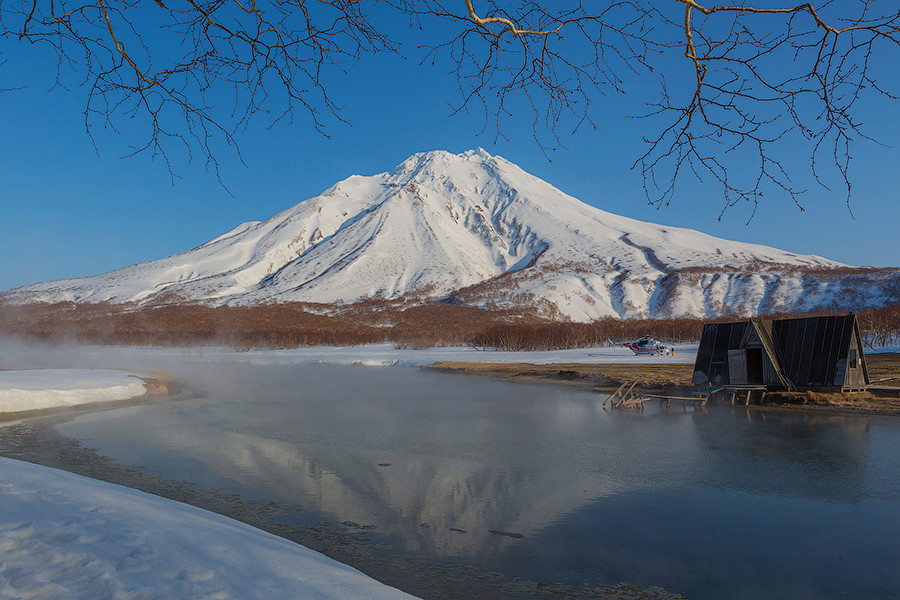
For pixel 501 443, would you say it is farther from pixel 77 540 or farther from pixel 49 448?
pixel 77 540

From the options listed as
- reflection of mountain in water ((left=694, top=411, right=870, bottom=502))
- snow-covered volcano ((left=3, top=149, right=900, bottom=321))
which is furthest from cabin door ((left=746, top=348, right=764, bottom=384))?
snow-covered volcano ((left=3, top=149, right=900, bottom=321))

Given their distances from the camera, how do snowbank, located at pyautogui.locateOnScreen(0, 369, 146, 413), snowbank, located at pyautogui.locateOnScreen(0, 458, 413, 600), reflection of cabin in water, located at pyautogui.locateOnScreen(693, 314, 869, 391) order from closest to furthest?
1. snowbank, located at pyautogui.locateOnScreen(0, 458, 413, 600)
2. snowbank, located at pyautogui.locateOnScreen(0, 369, 146, 413)
3. reflection of cabin in water, located at pyautogui.locateOnScreen(693, 314, 869, 391)

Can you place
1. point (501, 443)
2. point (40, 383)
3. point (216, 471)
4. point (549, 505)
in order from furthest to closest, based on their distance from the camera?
point (40, 383) → point (501, 443) → point (216, 471) → point (549, 505)

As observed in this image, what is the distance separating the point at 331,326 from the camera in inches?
4026

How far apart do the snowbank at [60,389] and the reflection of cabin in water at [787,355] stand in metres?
25.6

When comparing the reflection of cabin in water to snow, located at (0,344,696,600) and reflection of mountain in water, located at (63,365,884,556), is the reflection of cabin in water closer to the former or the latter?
reflection of mountain in water, located at (63,365,884,556)

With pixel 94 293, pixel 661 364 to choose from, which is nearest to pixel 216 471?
pixel 661 364

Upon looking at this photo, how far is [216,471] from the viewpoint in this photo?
11.7 meters

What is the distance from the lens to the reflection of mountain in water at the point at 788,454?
11008 mm

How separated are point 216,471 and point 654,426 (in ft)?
43.7

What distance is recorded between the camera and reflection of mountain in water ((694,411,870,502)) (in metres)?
11.0

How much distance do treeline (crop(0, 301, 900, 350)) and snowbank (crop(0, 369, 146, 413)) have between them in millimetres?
45612

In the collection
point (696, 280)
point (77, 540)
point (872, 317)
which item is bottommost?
point (77, 540)

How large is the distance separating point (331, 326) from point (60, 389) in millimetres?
79720
